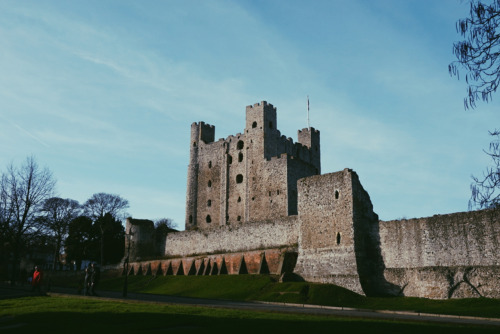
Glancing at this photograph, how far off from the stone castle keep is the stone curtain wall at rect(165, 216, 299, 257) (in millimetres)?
84

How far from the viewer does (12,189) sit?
37750 mm

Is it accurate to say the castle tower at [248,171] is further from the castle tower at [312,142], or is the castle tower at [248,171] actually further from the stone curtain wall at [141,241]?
the stone curtain wall at [141,241]

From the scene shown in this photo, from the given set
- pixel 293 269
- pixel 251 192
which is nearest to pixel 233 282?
pixel 293 269

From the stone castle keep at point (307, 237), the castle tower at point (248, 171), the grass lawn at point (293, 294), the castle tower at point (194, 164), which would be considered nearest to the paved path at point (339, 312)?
the grass lawn at point (293, 294)

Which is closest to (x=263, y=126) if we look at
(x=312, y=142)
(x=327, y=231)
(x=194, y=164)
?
(x=312, y=142)

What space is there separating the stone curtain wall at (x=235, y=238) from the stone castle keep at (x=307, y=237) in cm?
8

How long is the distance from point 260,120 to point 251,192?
8171mm

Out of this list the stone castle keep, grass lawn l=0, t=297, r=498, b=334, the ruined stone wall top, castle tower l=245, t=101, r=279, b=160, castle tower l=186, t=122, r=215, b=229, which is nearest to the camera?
grass lawn l=0, t=297, r=498, b=334

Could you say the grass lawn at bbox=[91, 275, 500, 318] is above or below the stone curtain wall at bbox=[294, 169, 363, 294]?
below

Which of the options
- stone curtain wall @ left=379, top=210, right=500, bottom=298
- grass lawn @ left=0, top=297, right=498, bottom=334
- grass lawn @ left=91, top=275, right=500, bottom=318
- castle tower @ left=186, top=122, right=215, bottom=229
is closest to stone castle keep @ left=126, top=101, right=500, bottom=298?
stone curtain wall @ left=379, top=210, right=500, bottom=298

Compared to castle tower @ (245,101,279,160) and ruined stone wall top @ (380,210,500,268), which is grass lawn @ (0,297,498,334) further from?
castle tower @ (245,101,279,160)

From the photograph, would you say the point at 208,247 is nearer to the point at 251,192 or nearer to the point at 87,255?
the point at 251,192

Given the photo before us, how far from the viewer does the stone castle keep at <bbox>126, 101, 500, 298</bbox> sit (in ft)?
86.5

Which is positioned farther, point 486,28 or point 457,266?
point 457,266
